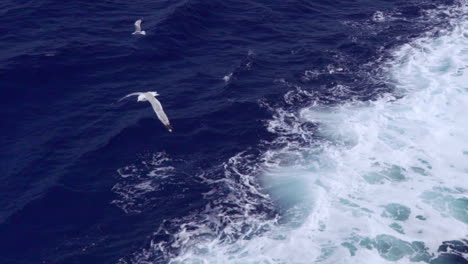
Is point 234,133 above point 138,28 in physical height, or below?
below

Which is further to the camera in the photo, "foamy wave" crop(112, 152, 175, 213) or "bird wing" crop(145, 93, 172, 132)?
"bird wing" crop(145, 93, 172, 132)

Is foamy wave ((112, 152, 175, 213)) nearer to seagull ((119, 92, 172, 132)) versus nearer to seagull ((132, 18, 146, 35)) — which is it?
seagull ((119, 92, 172, 132))

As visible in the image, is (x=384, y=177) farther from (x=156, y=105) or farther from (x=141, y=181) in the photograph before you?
(x=156, y=105)

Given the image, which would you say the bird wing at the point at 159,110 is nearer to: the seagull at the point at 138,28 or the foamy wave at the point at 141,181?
the foamy wave at the point at 141,181

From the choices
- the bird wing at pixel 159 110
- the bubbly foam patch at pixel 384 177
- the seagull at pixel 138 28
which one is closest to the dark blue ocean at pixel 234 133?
the bubbly foam patch at pixel 384 177

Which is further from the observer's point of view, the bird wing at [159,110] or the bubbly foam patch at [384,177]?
the bird wing at [159,110]

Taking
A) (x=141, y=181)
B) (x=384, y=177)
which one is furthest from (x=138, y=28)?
(x=384, y=177)

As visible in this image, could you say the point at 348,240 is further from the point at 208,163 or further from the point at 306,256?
the point at 208,163

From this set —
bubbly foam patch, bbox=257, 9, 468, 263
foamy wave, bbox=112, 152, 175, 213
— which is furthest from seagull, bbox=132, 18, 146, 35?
bubbly foam patch, bbox=257, 9, 468, 263
